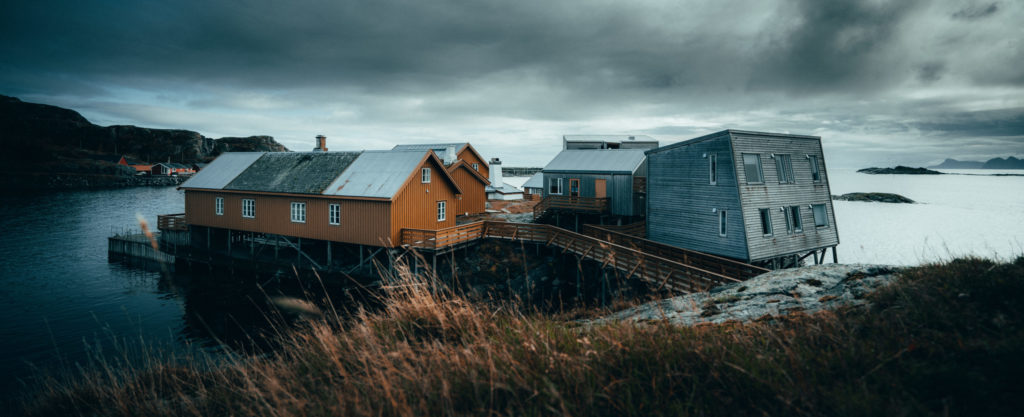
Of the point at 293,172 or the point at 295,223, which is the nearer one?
the point at 295,223

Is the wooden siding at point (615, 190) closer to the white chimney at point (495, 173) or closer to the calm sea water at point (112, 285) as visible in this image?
the calm sea water at point (112, 285)

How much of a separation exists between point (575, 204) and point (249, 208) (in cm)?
2357

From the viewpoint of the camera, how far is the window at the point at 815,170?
23.0m

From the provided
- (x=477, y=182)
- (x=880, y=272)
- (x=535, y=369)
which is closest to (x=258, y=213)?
(x=477, y=182)

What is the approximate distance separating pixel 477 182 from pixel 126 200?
218 feet

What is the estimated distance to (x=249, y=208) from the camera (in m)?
28.2

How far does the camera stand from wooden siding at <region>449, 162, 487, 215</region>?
3802 centimetres

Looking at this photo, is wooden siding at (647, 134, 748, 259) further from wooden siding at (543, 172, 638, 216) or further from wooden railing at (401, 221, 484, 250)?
wooden railing at (401, 221, 484, 250)

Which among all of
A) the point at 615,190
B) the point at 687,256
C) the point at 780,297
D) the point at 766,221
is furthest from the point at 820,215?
the point at 780,297

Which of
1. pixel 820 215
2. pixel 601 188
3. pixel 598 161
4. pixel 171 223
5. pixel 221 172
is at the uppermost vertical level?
pixel 598 161

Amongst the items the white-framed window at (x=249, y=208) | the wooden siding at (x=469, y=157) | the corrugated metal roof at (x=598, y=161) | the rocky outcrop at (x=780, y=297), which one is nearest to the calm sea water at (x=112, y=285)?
the rocky outcrop at (x=780, y=297)

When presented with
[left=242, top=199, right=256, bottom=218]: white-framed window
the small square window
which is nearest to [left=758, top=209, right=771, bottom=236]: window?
the small square window

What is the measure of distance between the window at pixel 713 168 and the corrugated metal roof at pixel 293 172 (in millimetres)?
22126

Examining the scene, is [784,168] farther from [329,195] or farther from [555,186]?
[329,195]
